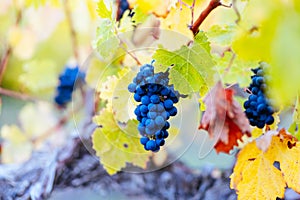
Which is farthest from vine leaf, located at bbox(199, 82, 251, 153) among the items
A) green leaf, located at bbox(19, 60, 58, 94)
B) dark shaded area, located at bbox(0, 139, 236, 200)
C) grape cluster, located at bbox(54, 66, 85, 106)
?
green leaf, located at bbox(19, 60, 58, 94)

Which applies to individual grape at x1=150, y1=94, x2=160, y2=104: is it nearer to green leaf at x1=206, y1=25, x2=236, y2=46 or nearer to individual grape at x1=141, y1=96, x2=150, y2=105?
individual grape at x1=141, y1=96, x2=150, y2=105

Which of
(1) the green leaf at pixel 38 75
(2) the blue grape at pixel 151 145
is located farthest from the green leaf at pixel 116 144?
(1) the green leaf at pixel 38 75

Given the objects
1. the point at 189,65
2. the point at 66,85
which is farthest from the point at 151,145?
the point at 66,85

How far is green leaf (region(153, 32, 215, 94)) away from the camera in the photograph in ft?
1.82

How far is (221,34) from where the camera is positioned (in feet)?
2.10

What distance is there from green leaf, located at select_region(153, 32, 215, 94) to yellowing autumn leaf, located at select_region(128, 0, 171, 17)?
0.23ft

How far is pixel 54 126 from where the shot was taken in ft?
4.52

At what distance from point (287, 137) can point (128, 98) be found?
230mm

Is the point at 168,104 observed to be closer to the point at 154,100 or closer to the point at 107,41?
the point at 154,100

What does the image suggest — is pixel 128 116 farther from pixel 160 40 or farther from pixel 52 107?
pixel 52 107

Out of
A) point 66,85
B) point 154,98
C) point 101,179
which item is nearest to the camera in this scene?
point 154,98

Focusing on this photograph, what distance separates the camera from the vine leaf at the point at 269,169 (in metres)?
0.66

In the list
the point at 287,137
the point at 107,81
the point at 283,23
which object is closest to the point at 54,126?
the point at 107,81

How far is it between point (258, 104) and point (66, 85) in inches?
27.7
